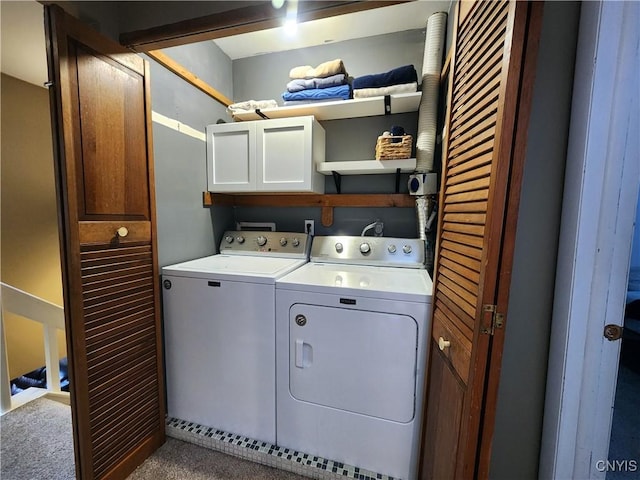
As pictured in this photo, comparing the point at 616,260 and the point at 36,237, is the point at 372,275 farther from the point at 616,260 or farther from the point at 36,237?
the point at 36,237

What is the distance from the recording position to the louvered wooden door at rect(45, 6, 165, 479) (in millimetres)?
1075

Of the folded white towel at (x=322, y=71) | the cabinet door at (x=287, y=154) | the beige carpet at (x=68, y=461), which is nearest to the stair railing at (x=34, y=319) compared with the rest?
the beige carpet at (x=68, y=461)

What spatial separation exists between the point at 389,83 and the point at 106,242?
1792 mm

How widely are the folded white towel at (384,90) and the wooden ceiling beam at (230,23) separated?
0.67 meters

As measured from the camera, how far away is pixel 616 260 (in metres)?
0.74

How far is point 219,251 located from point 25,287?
7.73ft

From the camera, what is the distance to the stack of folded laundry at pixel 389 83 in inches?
65.4

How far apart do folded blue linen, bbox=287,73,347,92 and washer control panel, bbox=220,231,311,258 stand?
1.02m

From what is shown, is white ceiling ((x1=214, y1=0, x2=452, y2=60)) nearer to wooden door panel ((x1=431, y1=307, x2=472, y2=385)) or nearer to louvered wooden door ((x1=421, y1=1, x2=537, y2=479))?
louvered wooden door ((x1=421, y1=1, x2=537, y2=479))

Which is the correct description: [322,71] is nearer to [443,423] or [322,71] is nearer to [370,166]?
[370,166]

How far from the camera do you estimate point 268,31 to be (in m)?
1.94

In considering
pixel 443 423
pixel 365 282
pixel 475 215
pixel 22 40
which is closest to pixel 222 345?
pixel 365 282

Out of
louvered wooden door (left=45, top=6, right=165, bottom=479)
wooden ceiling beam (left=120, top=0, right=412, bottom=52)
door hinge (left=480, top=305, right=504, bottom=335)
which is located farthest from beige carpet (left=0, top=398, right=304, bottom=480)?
wooden ceiling beam (left=120, top=0, right=412, bottom=52)

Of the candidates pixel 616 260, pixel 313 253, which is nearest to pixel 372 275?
pixel 313 253
